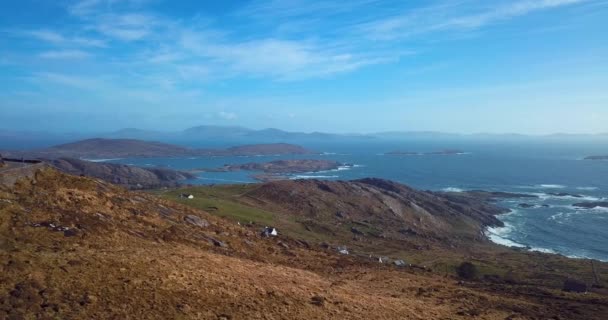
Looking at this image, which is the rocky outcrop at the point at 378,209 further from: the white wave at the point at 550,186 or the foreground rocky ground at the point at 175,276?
the white wave at the point at 550,186

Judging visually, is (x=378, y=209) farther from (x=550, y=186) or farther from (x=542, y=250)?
(x=550, y=186)

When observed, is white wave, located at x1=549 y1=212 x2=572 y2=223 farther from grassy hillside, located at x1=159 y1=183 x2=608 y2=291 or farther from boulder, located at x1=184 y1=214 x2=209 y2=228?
boulder, located at x1=184 y1=214 x2=209 y2=228

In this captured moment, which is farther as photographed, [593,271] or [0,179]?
[593,271]

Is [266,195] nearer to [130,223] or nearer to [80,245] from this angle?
[130,223]

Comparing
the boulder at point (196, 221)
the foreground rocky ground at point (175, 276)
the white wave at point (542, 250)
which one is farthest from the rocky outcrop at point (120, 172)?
the foreground rocky ground at point (175, 276)

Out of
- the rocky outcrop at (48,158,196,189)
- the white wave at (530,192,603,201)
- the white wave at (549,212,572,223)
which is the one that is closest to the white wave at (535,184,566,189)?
the white wave at (530,192,603,201)

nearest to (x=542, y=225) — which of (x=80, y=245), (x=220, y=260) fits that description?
(x=220, y=260)

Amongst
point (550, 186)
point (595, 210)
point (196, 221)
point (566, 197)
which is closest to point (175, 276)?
point (196, 221)

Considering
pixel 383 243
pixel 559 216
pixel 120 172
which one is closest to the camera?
pixel 383 243
